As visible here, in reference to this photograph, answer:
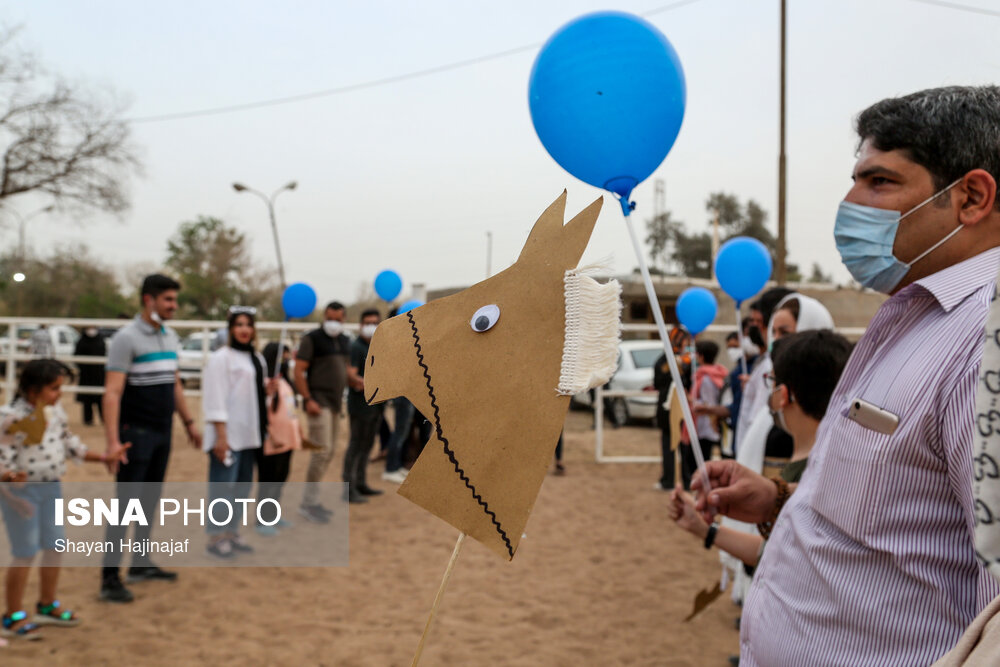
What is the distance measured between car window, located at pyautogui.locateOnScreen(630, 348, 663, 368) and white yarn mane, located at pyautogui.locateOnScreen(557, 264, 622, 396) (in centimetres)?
968

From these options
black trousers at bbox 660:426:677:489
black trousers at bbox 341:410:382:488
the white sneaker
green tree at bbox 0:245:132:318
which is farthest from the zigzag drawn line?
green tree at bbox 0:245:132:318

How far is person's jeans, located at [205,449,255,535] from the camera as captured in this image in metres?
4.26

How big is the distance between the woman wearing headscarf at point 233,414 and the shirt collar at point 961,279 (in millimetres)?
3926

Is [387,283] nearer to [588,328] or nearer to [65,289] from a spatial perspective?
[588,328]

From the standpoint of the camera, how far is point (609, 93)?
1476mm

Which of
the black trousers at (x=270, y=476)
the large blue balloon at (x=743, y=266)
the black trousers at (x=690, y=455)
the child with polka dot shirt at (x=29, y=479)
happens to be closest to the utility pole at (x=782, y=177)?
the black trousers at (x=690, y=455)

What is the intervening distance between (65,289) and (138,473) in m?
25.6

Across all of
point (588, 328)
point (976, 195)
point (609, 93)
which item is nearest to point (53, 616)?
point (588, 328)

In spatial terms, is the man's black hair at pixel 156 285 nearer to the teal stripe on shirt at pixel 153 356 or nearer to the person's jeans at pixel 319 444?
the teal stripe on shirt at pixel 153 356

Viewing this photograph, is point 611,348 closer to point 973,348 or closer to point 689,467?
point 973,348

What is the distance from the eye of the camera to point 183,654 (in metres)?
3.09

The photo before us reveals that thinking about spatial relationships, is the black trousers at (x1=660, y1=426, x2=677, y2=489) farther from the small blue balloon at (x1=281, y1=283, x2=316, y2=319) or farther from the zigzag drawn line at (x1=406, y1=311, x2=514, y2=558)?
the zigzag drawn line at (x1=406, y1=311, x2=514, y2=558)

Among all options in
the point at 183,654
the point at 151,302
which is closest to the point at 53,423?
the point at 151,302

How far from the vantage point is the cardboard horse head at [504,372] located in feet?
3.80
